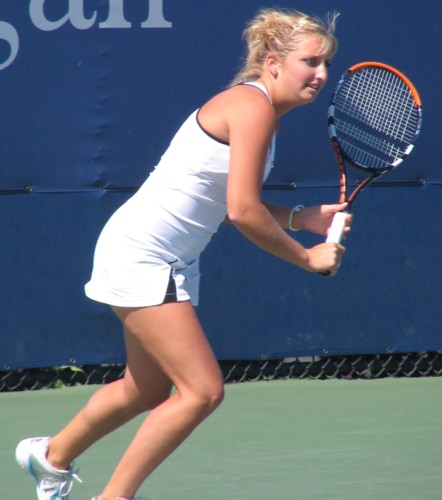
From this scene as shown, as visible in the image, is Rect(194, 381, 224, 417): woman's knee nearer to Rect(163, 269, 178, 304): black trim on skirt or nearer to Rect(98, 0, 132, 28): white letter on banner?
Rect(163, 269, 178, 304): black trim on skirt

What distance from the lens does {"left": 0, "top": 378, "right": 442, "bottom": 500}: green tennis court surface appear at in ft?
12.2

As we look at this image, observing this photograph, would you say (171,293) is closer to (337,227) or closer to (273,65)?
(337,227)

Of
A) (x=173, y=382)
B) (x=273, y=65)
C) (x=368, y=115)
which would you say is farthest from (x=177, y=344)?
(x=368, y=115)

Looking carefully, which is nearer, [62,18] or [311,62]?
[311,62]

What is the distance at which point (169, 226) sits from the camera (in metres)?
3.05

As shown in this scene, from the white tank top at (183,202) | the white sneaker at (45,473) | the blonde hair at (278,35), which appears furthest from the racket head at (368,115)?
the white sneaker at (45,473)

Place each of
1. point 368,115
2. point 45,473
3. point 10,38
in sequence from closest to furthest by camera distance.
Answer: point 45,473 < point 368,115 < point 10,38

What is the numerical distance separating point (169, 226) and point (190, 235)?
6cm

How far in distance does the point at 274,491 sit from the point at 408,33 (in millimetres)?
2464

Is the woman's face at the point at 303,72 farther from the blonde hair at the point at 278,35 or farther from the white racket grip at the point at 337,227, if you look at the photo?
the white racket grip at the point at 337,227

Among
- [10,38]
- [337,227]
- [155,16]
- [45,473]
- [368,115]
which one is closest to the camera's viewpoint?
[337,227]

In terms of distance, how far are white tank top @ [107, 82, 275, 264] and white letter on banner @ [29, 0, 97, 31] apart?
2075mm

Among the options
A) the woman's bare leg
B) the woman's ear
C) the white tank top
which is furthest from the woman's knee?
the woman's ear

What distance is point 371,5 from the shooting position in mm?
5281
